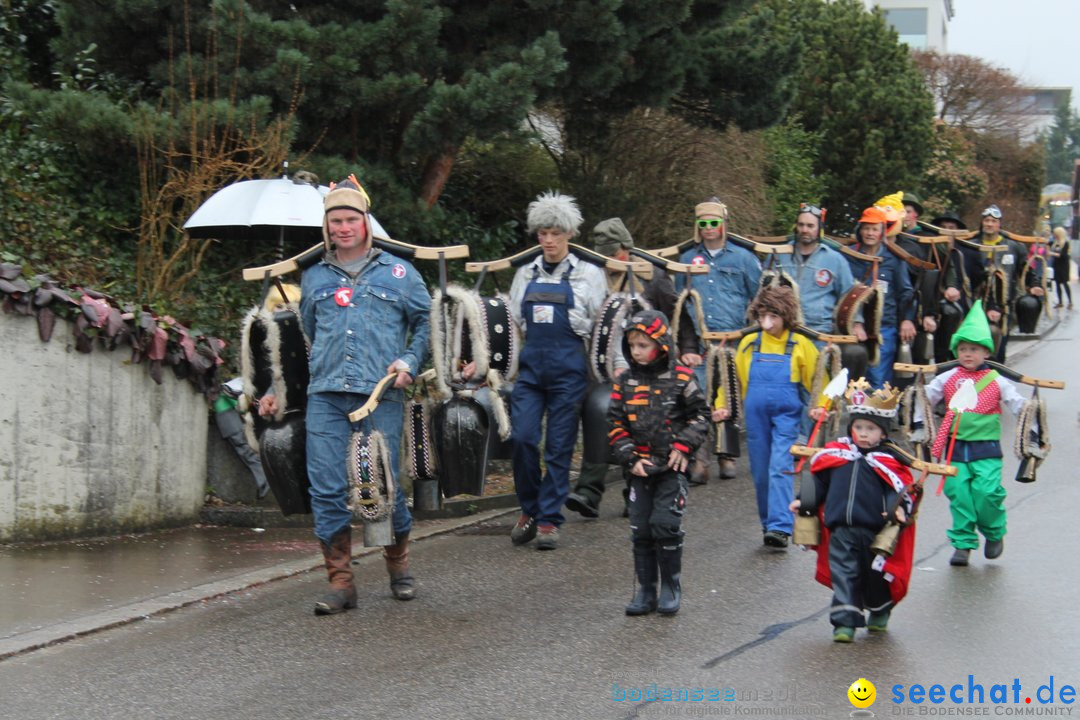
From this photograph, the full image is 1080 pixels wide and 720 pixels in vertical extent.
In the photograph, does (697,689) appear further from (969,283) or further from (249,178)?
(969,283)

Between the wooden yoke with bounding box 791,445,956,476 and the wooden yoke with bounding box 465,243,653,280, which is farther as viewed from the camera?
the wooden yoke with bounding box 465,243,653,280

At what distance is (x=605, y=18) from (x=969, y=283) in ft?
15.2

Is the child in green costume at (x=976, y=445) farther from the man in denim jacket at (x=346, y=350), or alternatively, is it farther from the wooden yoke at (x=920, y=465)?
the man in denim jacket at (x=346, y=350)

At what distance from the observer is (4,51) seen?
1301 centimetres

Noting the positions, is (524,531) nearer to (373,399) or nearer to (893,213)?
(373,399)

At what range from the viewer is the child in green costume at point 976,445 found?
8.27 metres

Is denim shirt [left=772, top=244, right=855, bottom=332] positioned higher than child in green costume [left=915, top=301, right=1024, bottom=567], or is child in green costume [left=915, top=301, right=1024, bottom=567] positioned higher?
denim shirt [left=772, top=244, right=855, bottom=332]

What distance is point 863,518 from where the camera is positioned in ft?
22.5

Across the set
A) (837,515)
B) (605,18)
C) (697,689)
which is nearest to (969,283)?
(605,18)

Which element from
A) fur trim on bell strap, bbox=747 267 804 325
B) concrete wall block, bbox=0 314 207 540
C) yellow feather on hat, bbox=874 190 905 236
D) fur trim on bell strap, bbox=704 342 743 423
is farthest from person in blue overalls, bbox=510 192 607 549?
yellow feather on hat, bbox=874 190 905 236

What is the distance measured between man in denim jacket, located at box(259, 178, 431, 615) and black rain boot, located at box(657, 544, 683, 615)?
1.38 meters

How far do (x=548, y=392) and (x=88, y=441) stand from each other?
2931 millimetres

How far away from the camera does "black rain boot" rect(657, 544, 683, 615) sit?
722 centimetres

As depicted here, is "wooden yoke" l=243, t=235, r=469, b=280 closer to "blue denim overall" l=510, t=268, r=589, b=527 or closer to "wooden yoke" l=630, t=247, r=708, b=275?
"blue denim overall" l=510, t=268, r=589, b=527
